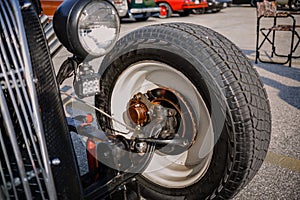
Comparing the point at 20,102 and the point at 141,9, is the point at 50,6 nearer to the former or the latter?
the point at 20,102

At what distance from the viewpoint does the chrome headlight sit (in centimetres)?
167

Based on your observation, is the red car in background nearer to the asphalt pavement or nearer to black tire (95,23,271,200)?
the asphalt pavement

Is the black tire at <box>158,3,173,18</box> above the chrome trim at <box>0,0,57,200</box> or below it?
below

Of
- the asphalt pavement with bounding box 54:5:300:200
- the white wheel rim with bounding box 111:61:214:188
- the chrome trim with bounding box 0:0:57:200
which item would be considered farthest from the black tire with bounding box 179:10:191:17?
the chrome trim with bounding box 0:0:57:200

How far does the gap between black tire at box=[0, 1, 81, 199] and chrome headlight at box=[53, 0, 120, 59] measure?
19cm

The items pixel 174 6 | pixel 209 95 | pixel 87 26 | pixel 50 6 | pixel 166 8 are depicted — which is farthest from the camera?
pixel 166 8

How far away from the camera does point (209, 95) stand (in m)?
1.82

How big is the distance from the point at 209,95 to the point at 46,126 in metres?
0.84

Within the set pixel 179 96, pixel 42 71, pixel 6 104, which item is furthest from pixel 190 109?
pixel 6 104

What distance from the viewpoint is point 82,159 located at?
285 centimetres

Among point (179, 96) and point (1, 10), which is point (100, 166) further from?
point (1, 10)

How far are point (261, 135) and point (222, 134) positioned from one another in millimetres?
223

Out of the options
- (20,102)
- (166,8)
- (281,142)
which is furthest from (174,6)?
(20,102)

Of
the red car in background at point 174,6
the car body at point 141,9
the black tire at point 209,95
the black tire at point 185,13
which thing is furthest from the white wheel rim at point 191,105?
the black tire at point 185,13
